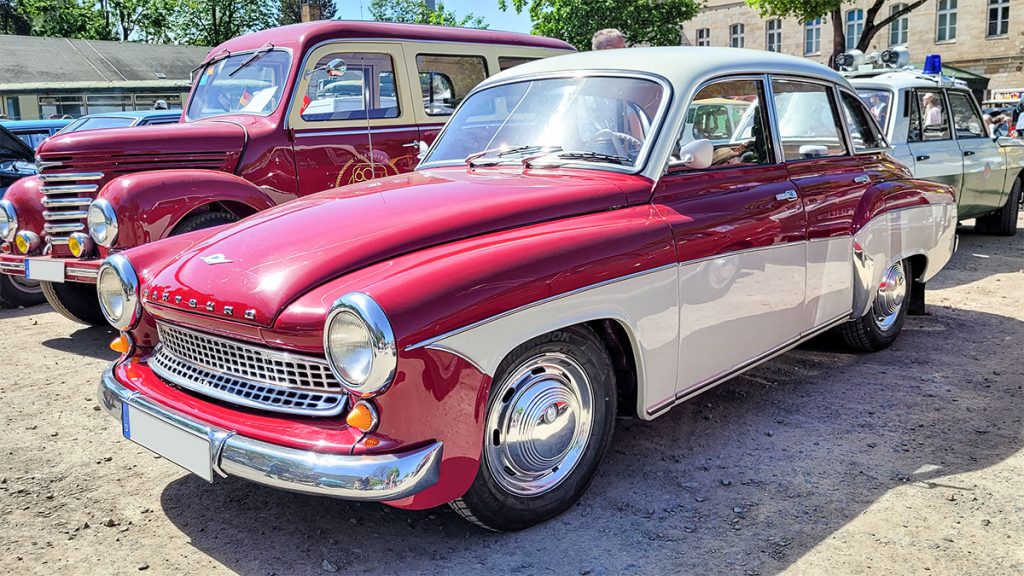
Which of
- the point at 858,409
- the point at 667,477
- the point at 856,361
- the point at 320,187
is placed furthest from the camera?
the point at 320,187

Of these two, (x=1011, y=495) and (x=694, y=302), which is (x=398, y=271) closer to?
(x=694, y=302)

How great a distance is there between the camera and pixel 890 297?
5.25m

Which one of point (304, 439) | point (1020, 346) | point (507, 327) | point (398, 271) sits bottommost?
point (1020, 346)

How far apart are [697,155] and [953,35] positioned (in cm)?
4023

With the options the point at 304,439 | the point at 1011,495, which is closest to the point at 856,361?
the point at 1011,495

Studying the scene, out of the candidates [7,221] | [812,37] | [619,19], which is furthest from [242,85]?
[812,37]

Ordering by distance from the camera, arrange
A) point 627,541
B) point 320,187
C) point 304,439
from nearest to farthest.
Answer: point 304,439
point 627,541
point 320,187

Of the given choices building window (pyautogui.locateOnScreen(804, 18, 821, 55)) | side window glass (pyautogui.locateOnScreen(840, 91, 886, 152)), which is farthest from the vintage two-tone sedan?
building window (pyautogui.locateOnScreen(804, 18, 821, 55))

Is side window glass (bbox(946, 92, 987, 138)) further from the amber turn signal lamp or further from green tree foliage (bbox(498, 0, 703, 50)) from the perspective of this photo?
green tree foliage (bbox(498, 0, 703, 50))

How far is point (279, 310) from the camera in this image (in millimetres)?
2740

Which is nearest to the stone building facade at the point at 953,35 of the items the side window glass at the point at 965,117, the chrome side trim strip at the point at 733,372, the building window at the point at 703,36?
the building window at the point at 703,36

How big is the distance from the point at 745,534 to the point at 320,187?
436 cm

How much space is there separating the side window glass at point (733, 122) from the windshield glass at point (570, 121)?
0.86ft

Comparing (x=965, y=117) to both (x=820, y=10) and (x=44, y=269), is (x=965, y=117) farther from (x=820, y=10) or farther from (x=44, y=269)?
(x=820, y=10)
